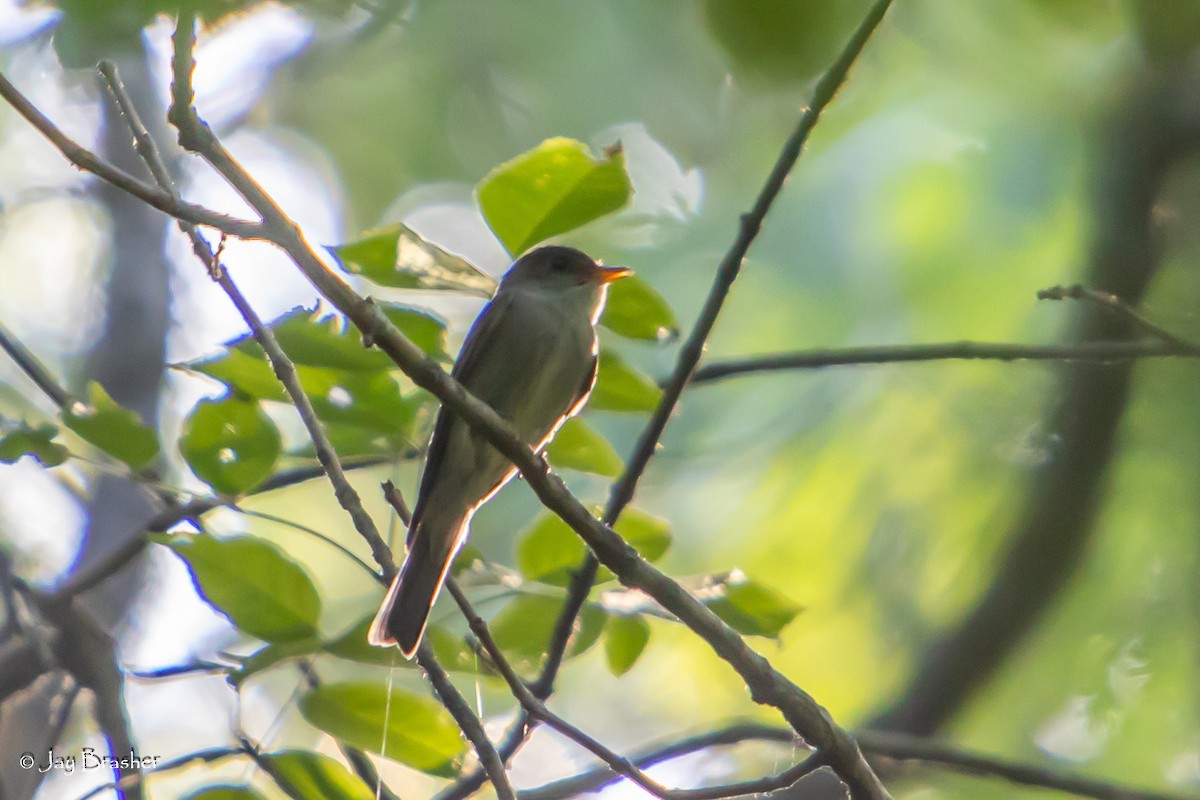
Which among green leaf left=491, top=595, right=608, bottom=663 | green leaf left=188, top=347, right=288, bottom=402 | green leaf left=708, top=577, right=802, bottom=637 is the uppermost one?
green leaf left=188, top=347, right=288, bottom=402

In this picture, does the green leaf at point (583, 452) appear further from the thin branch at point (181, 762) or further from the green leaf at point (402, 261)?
the thin branch at point (181, 762)

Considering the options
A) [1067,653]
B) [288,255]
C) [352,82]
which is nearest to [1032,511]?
[1067,653]

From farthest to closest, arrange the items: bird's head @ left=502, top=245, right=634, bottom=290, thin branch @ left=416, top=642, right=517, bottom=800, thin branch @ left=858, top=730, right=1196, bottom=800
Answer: bird's head @ left=502, top=245, right=634, bottom=290, thin branch @ left=858, top=730, right=1196, bottom=800, thin branch @ left=416, top=642, right=517, bottom=800

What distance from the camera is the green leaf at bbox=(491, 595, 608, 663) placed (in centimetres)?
293

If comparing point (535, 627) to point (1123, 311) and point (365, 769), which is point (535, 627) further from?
point (1123, 311)

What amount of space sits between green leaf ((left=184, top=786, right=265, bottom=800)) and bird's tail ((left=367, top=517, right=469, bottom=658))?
0.37 metres

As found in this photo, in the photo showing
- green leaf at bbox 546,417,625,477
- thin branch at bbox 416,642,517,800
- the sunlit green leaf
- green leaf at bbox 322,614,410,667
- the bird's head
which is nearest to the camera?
the sunlit green leaf

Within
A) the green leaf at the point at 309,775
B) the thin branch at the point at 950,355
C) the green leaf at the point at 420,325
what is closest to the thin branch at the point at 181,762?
the green leaf at the point at 309,775

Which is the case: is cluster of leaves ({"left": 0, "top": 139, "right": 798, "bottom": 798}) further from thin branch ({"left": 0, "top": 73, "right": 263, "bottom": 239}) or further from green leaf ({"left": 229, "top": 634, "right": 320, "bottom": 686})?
thin branch ({"left": 0, "top": 73, "right": 263, "bottom": 239})

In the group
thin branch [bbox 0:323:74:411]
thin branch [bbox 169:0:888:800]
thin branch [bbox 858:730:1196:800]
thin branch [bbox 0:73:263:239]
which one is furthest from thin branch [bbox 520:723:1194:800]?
thin branch [bbox 0:73:263:239]

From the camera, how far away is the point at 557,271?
4887 mm

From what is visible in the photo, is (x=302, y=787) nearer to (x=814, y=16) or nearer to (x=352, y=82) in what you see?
(x=814, y=16)

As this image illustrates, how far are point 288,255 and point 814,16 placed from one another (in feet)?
3.67

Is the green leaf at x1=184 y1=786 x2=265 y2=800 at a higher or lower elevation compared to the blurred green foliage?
lower
